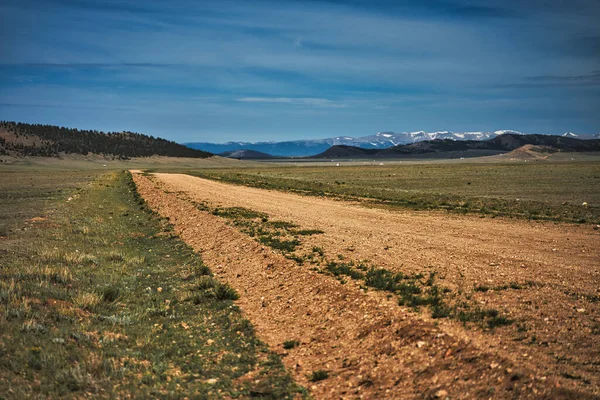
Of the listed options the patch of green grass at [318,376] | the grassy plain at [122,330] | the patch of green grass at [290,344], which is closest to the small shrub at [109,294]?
the grassy plain at [122,330]

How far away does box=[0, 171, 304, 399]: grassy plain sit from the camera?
729cm

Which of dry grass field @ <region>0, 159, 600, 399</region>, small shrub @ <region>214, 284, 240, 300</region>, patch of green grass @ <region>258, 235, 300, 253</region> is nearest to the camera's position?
dry grass field @ <region>0, 159, 600, 399</region>

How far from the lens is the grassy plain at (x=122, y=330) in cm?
729

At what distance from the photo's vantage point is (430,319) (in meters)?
9.21

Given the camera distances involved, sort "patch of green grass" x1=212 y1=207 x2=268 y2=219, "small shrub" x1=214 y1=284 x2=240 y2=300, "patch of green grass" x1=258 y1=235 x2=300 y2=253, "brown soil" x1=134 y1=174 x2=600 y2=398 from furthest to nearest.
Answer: "patch of green grass" x1=212 y1=207 x2=268 y2=219, "patch of green grass" x1=258 y1=235 x2=300 y2=253, "small shrub" x1=214 y1=284 x2=240 y2=300, "brown soil" x1=134 y1=174 x2=600 y2=398

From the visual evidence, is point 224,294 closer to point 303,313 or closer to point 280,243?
point 303,313

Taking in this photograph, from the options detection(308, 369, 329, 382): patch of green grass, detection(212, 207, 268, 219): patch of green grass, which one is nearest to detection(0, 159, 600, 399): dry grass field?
detection(308, 369, 329, 382): patch of green grass

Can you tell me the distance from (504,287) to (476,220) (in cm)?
1353

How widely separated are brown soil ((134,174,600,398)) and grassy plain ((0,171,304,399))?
0.71 m

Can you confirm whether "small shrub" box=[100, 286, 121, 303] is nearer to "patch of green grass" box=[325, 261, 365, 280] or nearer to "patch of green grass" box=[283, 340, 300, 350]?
"patch of green grass" box=[283, 340, 300, 350]

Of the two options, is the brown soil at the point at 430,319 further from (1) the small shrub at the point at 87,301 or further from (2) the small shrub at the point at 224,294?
(1) the small shrub at the point at 87,301

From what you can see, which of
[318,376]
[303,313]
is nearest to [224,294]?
[303,313]

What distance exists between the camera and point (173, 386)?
7.36 meters

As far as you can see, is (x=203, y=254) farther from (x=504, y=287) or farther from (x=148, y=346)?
(x=504, y=287)
